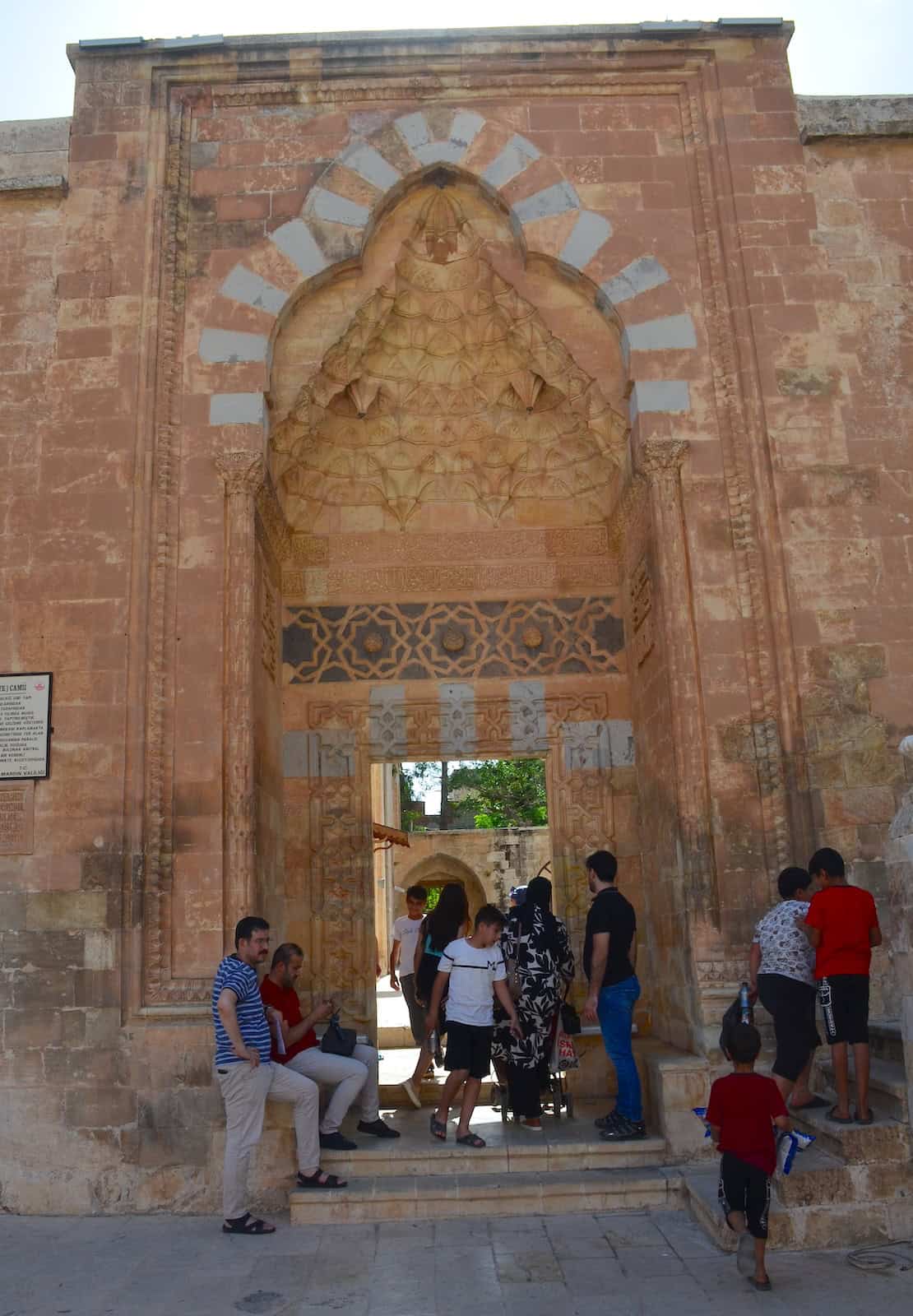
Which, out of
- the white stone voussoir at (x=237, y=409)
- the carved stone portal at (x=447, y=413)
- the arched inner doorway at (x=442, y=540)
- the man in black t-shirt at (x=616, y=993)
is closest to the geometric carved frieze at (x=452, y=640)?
the arched inner doorway at (x=442, y=540)

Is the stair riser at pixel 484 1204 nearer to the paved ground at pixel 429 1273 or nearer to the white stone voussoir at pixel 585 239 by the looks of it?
the paved ground at pixel 429 1273

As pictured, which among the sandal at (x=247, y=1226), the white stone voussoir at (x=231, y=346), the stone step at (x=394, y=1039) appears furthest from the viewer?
the stone step at (x=394, y=1039)

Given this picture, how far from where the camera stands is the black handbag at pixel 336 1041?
531cm

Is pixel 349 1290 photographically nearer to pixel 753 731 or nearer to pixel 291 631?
pixel 753 731

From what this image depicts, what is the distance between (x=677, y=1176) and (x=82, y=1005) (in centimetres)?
304

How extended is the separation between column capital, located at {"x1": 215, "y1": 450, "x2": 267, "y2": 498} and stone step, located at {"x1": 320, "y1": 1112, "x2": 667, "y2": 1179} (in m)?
3.60

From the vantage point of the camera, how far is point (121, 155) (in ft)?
22.4

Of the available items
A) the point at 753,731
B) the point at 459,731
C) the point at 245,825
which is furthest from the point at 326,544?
the point at 753,731

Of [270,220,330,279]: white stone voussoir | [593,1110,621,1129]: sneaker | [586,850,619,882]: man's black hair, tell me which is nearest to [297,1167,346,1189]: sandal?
[593,1110,621,1129]: sneaker

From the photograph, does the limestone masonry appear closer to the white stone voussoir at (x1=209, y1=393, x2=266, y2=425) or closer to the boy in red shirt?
the white stone voussoir at (x1=209, y1=393, x2=266, y2=425)

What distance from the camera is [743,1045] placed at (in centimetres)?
382

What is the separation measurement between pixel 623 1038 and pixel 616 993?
21 centimetres

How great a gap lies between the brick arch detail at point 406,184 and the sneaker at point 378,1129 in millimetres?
3958

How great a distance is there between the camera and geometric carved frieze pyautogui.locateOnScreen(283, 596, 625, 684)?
7555 millimetres
